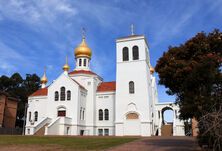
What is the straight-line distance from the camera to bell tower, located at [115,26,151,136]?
3791cm

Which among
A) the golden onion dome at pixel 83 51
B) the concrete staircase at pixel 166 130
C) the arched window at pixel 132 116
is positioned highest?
the golden onion dome at pixel 83 51

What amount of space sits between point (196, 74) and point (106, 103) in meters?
30.7

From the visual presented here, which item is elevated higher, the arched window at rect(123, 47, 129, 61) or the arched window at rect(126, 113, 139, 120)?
the arched window at rect(123, 47, 129, 61)

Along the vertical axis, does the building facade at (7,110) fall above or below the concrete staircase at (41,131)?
above

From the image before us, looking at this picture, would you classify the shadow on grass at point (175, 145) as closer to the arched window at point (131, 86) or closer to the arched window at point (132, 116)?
the arched window at point (132, 116)

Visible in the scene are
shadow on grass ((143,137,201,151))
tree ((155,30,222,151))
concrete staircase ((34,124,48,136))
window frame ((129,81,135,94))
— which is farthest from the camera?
window frame ((129,81,135,94))

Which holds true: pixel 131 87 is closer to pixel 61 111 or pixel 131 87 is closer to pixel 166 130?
pixel 166 130

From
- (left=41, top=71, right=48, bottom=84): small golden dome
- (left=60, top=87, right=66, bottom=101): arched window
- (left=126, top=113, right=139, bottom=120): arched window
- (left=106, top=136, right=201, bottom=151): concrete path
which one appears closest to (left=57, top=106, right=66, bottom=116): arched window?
(left=60, top=87, right=66, bottom=101): arched window

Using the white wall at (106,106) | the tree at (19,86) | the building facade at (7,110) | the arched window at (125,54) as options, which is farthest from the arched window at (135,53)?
the tree at (19,86)

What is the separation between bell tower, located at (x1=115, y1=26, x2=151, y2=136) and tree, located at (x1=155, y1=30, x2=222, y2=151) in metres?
20.0

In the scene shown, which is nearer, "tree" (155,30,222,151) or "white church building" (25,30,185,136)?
"tree" (155,30,222,151)

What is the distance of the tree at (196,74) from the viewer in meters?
13.8

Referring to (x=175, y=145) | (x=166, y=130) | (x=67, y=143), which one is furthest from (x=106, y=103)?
(x=175, y=145)

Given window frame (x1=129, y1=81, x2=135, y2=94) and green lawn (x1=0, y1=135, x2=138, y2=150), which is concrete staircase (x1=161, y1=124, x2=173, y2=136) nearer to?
window frame (x1=129, y1=81, x2=135, y2=94)
